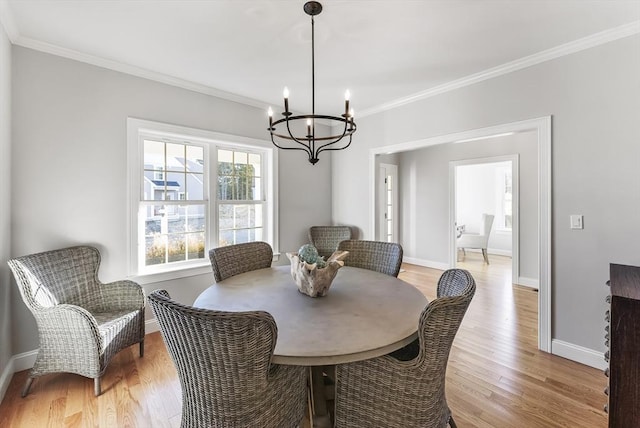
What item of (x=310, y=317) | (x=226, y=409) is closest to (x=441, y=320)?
(x=310, y=317)

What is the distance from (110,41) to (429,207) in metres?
5.28

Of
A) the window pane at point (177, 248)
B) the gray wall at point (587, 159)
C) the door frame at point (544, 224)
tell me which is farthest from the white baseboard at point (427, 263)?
the window pane at point (177, 248)

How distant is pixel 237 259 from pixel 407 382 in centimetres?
158

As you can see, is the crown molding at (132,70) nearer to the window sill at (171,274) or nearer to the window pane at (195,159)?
the window pane at (195,159)

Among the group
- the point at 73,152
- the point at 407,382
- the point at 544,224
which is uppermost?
Result: the point at 73,152

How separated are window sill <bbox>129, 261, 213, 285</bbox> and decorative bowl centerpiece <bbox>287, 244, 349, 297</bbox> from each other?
1905mm

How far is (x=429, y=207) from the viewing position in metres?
5.73

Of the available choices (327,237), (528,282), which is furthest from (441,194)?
(327,237)

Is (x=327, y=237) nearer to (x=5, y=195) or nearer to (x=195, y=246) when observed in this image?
(x=195, y=246)

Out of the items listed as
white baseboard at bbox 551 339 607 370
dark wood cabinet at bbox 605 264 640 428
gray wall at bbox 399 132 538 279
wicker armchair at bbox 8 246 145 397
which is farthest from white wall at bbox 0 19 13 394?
gray wall at bbox 399 132 538 279

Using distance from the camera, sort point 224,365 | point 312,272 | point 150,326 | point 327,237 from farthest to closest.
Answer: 1. point 327,237
2. point 150,326
3. point 312,272
4. point 224,365

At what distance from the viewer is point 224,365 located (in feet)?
3.40

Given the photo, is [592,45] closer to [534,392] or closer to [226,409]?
[534,392]

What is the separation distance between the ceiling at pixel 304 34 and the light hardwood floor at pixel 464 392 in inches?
101
